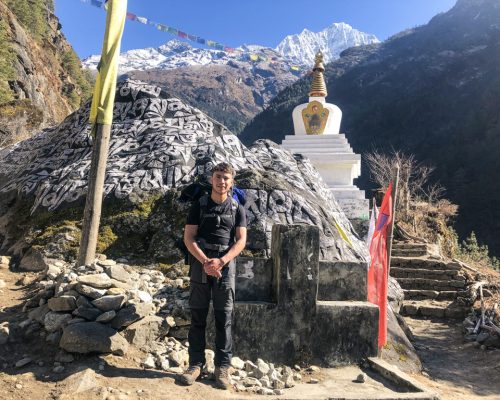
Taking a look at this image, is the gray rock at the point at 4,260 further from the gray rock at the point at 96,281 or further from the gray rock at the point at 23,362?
the gray rock at the point at 23,362

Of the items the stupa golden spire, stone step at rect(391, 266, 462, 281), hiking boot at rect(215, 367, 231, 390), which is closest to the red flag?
hiking boot at rect(215, 367, 231, 390)

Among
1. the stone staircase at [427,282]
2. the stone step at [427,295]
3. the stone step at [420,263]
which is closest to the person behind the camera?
the stone staircase at [427,282]

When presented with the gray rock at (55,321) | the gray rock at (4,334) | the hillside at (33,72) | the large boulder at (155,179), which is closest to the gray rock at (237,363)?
the gray rock at (55,321)

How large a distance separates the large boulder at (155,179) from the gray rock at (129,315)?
1532 millimetres

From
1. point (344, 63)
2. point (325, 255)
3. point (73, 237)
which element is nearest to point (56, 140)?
point (73, 237)

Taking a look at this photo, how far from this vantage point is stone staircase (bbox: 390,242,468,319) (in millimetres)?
11352

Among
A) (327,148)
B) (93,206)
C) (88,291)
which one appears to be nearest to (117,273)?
(88,291)

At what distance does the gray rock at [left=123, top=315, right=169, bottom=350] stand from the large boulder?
1.61m

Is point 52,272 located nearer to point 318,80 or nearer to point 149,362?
point 149,362

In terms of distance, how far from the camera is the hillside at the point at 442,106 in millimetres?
45688

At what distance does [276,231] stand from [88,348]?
7.34ft

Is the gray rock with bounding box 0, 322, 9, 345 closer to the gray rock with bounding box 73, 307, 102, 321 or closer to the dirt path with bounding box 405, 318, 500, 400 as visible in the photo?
the gray rock with bounding box 73, 307, 102, 321

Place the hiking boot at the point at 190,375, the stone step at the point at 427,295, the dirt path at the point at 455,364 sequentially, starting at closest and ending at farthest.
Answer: the hiking boot at the point at 190,375, the dirt path at the point at 455,364, the stone step at the point at 427,295

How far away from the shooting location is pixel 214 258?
13.1ft
